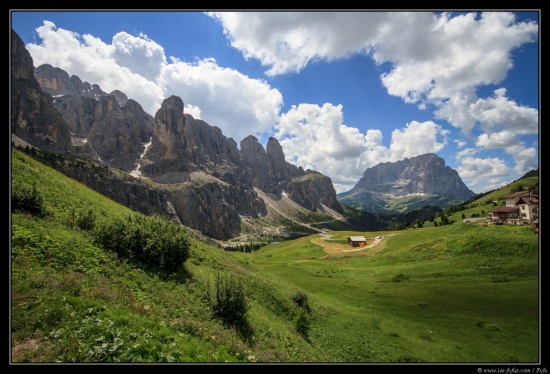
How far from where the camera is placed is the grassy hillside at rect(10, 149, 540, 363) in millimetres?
9953

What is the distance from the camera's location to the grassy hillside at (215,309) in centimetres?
995

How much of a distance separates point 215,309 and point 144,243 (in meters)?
7.33

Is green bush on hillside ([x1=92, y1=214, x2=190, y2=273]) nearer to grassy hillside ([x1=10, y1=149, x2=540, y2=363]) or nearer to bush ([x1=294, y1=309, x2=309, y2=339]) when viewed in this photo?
grassy hillside ([x1=10, y1=149, x2=540, y2=363])

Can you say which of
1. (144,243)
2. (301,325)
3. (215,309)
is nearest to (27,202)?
(144,243)

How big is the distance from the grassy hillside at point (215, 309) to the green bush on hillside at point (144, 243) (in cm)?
46

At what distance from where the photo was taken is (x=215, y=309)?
16.2m

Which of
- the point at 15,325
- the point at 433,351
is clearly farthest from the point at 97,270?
the point at 433,351

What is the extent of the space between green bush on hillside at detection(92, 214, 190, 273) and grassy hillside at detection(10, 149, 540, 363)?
46 cm

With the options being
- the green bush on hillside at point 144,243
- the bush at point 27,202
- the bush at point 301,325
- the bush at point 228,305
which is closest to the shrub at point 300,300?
the bush at point 301,325

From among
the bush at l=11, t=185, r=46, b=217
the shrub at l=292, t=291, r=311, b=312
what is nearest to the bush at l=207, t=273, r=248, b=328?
the shrub at l=292, t=291, r=311, b=312

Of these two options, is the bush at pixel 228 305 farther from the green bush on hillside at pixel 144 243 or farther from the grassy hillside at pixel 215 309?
the green bush on hillside at pixel 144 243
